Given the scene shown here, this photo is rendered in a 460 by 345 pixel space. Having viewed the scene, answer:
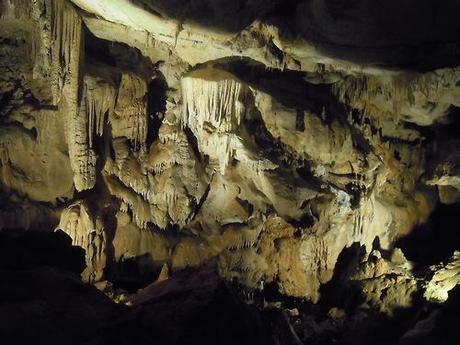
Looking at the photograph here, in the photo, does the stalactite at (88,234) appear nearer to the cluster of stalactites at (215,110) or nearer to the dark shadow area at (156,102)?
the dark shadow area at (156,102)

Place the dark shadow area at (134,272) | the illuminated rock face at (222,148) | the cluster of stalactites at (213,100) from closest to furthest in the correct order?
the illuminated rock face at (222,148), the cluster of stalactites at (213,100), the dark shadow area at (134,272)

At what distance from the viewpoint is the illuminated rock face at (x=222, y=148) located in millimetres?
8602

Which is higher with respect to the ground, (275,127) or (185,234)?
(275,127)

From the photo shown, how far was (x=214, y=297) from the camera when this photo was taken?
3928 millimetres

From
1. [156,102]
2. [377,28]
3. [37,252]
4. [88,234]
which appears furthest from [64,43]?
[377,28]

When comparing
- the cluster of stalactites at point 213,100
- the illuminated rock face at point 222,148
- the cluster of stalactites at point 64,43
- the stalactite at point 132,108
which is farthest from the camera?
the stalactite at point 132,108

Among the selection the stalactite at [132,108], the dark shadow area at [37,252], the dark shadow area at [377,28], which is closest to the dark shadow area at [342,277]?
the dark shadow area at [377,28]

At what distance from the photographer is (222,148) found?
31.6ft

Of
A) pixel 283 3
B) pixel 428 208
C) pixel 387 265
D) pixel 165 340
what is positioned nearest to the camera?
pixel 165 340

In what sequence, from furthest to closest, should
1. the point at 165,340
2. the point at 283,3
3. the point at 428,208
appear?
the point at 428,208 < the point at 283,3 < the point at 165,340

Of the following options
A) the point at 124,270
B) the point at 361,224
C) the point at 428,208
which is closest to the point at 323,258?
the point at 361,224

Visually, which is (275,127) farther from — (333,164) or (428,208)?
(428,208)

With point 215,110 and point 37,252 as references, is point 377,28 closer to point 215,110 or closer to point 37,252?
point 215,110

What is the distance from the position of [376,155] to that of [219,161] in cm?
286
